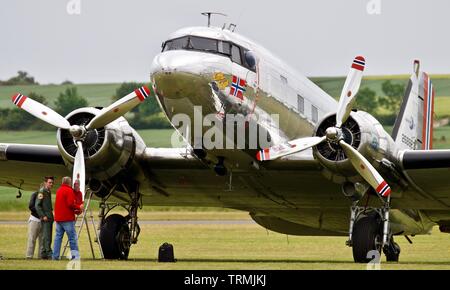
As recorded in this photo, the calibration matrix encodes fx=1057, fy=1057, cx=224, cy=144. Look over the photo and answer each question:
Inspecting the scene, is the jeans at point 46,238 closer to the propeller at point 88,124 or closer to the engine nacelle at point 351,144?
the propeller at point 88,124

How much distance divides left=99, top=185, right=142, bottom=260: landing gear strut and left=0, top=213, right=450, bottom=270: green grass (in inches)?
20.0

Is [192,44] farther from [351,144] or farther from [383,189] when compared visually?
[383,189]

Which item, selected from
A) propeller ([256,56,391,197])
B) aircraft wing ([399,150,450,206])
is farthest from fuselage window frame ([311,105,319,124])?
aircraft wing ([399,150,450,206])

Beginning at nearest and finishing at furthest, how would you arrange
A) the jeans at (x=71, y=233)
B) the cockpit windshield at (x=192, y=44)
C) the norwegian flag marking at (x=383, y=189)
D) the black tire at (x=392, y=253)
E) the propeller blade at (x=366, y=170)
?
the jeans at (x=71, y=233)
the propeller blade at (x=366, y=170)
the cockpit windshield at (x=192, y=44)
the norwegian flag marking at (x=383, y=189)
the black tire at (x=392, y=253)

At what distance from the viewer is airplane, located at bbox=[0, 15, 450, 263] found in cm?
2067

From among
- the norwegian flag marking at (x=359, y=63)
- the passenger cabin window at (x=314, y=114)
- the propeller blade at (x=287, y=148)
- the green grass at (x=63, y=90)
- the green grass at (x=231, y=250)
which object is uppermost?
the green grass at (x=63, y=90)

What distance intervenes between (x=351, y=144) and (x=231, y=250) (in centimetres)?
996

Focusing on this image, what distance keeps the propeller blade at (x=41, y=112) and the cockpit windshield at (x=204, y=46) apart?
2798 mm

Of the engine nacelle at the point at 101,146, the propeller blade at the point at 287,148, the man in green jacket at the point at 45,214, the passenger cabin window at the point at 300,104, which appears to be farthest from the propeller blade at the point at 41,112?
the passenger cabin window at the point at 300,104

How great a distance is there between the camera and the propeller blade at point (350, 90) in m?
20.8

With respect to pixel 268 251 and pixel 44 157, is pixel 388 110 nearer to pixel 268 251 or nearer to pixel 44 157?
pixel 268 251

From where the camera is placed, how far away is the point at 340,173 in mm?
21141
